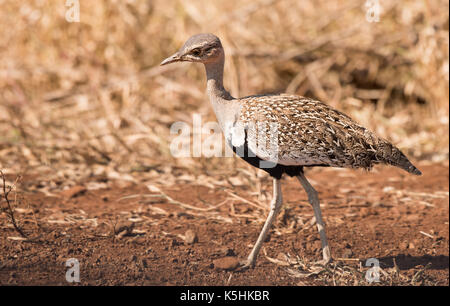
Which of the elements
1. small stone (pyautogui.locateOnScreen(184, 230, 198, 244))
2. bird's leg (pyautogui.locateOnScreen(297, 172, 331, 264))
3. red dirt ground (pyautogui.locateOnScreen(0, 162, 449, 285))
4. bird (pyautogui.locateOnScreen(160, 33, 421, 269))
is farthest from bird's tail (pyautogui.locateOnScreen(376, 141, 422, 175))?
small stone (pyautogui.locateOnScreen(184, 230, 198, 244))

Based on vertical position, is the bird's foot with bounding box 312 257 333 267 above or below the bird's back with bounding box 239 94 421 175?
below

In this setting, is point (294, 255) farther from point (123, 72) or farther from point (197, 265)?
point (123, 72)

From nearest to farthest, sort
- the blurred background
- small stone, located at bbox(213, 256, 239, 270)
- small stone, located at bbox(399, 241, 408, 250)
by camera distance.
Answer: small stone, located at bbox(213, 256, 239, 270)
small stone, located at bbox(399, 241, 408, 250)
the blurred background

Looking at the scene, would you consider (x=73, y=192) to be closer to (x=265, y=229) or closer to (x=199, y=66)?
(x=265, y=229)

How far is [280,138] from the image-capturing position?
359 cm

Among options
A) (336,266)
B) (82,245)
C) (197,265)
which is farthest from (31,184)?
(336,266)

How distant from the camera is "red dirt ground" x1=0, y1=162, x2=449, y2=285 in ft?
11.6

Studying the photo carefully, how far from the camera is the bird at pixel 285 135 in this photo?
3580mm

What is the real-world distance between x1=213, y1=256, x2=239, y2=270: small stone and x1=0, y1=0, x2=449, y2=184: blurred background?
101 inches

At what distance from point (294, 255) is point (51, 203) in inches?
86.2

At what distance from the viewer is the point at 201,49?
149 inches

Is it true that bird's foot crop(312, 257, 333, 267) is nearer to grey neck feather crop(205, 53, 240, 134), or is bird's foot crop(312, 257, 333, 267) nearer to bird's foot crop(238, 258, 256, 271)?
bird's foot crop(238, 258, 256, 271)

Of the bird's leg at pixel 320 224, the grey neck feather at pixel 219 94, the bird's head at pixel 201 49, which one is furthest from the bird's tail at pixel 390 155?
the bird's head at pixel 201 49
